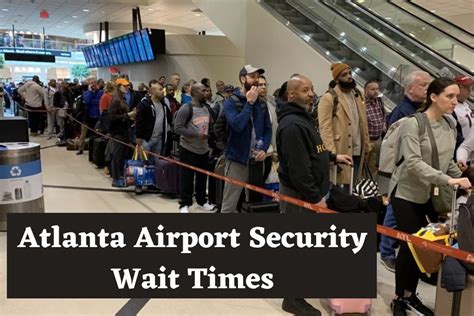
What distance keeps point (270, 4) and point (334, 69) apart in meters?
6.88

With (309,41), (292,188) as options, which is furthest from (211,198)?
(309,41)

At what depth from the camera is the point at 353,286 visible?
6.72 ft

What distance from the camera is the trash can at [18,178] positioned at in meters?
4.42

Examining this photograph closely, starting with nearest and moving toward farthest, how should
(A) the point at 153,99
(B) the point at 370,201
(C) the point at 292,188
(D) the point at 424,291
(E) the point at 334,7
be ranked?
(C) the point at 292,188
(D) the point at 424,291
(B) the point at 370,201
(A) the point at 153,99
(E) the point at 334,7

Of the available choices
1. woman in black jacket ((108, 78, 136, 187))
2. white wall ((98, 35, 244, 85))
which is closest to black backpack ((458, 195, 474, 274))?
woman in black jacket ((108, 78, 136, 187))

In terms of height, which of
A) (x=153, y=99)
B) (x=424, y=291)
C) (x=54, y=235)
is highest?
(x=153, y=99)

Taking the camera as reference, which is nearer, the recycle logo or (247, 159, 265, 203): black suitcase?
(247, 159, 265, 203): black suitcase

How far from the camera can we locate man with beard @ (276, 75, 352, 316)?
8.96ft

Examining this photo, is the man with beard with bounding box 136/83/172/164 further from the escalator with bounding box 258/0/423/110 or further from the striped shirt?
the escalator with bounding box 258/0/423/110

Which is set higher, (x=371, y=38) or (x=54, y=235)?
(x=371, y=38)

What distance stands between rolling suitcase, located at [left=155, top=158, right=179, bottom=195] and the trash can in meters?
1.66

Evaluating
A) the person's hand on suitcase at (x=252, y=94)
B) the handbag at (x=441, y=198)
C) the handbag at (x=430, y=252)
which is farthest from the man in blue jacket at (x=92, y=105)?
the handbag at (x=430, y=252)

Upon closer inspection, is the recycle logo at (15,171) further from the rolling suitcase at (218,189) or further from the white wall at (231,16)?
the white wall at (231,16)

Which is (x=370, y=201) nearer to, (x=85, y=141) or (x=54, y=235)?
(x=54, y=235)
